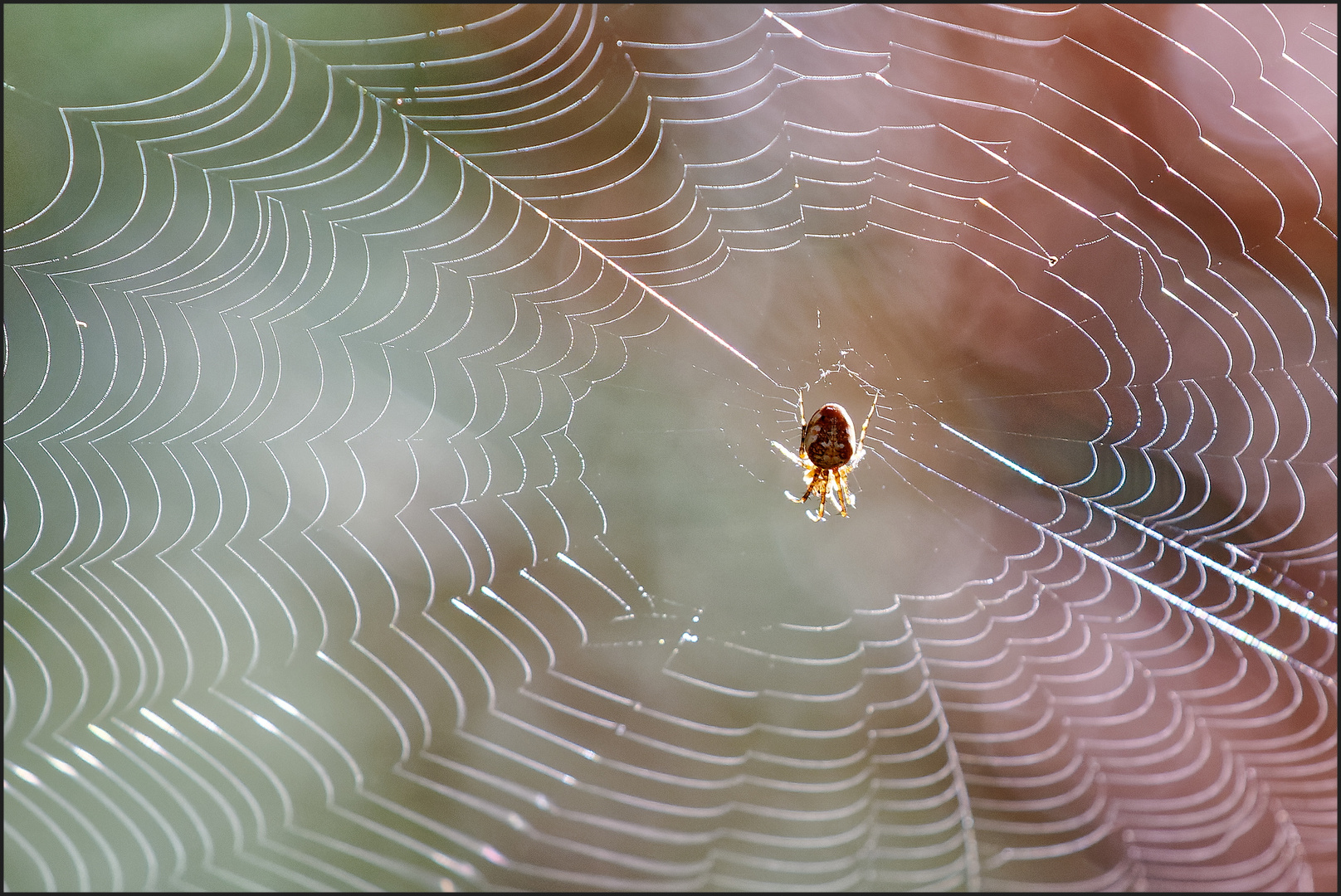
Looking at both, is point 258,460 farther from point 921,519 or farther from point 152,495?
point 921,519

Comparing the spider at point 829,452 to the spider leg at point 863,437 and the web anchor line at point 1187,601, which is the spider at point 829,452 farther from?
the web anchor line at point 1187,601

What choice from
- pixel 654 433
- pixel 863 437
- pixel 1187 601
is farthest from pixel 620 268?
pixel 1187 601

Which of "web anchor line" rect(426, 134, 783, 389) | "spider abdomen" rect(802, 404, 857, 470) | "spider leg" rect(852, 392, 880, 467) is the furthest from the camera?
"spider leg" rect(852, 392, 880, 467)

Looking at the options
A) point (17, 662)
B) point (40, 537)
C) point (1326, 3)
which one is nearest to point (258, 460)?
point (40, 537)

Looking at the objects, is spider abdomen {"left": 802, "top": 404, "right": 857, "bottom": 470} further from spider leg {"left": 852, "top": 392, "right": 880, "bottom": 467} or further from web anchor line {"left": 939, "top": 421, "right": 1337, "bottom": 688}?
web anchor line {"left": 939, "top": 421, "right": 1337, "bottom": 688}

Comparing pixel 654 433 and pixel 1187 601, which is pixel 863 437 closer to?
pixel 654 433

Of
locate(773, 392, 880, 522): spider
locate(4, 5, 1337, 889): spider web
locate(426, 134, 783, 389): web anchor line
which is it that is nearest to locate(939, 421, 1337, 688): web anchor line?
locate(4, 5, 1337, 889): spider web

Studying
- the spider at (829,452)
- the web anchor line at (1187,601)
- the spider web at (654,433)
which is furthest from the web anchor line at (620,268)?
the web anchor line at (1187,601)
